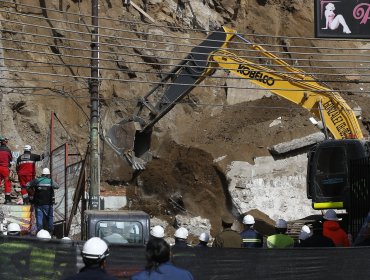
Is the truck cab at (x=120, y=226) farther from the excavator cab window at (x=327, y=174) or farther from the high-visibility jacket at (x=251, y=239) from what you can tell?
the excavator cab window at (x=327, y=174)

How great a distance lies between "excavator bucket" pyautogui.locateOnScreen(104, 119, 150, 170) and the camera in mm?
25125

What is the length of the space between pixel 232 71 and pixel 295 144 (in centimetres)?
359

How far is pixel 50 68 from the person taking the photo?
28.8 m

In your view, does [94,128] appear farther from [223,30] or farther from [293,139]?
[293,139]

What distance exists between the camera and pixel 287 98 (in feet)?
72.5

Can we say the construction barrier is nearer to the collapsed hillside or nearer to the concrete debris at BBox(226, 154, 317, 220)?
the collapsed hillside

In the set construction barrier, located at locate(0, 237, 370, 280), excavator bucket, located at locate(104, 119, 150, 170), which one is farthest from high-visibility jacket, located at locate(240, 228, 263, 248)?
excavator bucket, located at locate(104, 119, 150, 170)

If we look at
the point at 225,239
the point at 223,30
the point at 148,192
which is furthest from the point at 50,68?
the point at 225,239

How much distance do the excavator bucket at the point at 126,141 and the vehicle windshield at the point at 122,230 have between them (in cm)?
1032

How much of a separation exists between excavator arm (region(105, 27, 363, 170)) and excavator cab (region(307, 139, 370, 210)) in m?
1.54

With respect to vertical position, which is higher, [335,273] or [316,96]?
[316,96]

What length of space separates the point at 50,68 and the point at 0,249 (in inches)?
778

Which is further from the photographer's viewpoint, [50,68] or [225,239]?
[50,68]

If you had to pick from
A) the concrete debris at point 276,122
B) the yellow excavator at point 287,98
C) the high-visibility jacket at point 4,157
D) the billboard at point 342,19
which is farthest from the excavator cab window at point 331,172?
the concrete debris at point 276,122
